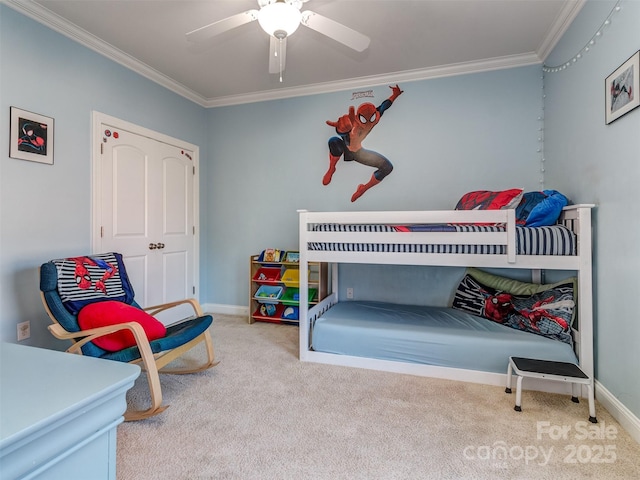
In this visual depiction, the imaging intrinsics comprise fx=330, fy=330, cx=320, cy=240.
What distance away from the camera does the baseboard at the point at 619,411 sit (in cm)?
160

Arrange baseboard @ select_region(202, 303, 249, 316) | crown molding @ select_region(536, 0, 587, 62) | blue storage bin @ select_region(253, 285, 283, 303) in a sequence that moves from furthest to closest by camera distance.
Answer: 1. baseboard @ select_region(202, 303, 249, 316)
2. blue storage bin @ select_region(253, 285, 283, 303)
3. crown molding @ select_region(536, 0, 587, 62)

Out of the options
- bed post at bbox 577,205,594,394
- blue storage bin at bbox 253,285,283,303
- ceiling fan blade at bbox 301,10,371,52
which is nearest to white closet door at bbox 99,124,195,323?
blue storage bin at bbox 253,285,283,303

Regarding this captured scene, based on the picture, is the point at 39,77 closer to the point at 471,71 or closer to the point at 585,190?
the point at 471,71

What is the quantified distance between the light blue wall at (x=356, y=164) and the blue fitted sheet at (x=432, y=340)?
2.22ft

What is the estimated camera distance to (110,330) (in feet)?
5.83

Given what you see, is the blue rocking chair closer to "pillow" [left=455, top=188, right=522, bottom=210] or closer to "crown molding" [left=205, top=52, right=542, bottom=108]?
"pillow" [left=455, top=188, right=522, bottom=210]

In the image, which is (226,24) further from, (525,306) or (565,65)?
(525,306)

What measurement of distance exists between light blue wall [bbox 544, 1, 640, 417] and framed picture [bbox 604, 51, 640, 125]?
0.13ft

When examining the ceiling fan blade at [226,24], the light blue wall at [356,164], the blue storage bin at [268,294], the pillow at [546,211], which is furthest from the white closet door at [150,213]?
the pillow at [546,211]

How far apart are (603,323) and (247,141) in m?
3.56

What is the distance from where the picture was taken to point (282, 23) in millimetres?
1743

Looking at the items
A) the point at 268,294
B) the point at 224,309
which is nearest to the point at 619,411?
the point at 268,294

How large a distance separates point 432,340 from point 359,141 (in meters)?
2.10

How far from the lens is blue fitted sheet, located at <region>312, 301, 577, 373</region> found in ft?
7.04
